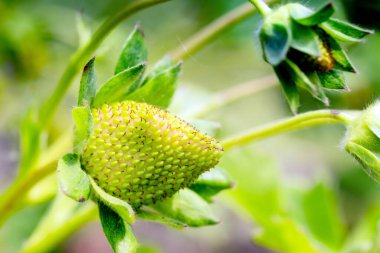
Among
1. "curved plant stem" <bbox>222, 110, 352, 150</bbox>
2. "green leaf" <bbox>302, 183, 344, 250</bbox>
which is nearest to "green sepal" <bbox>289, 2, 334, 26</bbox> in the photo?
"curved plant stem" <bbox>222, 110, 352, 150</bbox>

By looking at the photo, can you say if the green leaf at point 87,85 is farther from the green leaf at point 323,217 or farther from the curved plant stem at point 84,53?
the green leaf at point 323,217

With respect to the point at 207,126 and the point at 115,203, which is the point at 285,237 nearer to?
the point at 207,126

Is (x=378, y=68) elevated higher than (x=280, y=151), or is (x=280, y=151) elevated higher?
(x=378, y=68)

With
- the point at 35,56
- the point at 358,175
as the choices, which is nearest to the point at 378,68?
the point at 358,175

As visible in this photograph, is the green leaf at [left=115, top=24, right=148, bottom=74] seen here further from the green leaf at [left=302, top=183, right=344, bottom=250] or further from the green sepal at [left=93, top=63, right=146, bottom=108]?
the green leaf at [left=302, top=183, right=344, bottom=250]

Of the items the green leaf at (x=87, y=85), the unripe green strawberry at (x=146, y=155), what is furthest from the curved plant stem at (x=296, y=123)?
the green leaf at (x=87, y=85)

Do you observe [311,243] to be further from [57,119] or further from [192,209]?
[57,119]
